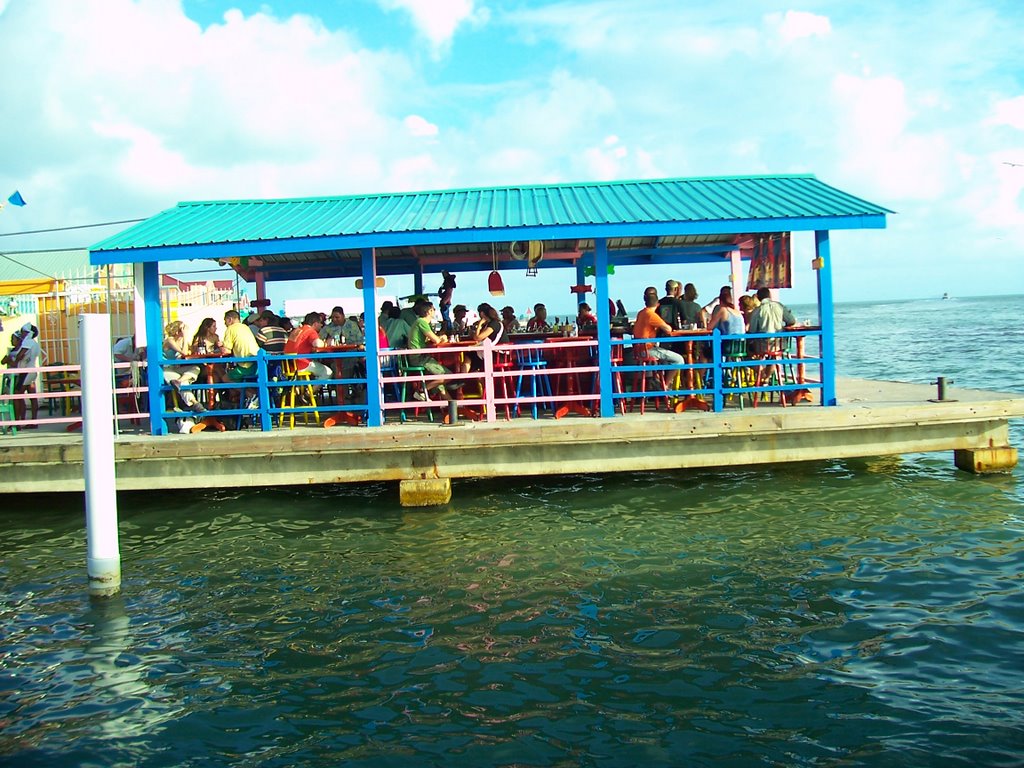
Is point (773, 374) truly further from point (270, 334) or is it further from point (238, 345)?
point (238, 345)

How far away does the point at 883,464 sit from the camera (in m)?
12.0

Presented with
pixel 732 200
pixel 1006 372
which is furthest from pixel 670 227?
pixel 1006 372

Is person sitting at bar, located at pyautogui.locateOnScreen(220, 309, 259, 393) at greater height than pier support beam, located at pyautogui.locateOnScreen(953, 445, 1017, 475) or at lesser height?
→ greater

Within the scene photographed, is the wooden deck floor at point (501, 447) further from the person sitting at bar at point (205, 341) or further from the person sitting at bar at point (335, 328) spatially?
the person sitting at bar at point (335, 328)

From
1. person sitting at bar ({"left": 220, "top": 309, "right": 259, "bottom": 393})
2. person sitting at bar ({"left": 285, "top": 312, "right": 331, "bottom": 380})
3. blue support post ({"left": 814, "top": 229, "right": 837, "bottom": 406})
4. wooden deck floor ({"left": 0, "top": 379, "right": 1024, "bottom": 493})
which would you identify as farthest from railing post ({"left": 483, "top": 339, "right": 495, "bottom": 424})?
blue support post ({"left": 814, "top": 229, "right": 837, "bottom": 406})

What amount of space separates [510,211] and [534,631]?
6174 millimetres

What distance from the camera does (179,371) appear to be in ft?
37.0

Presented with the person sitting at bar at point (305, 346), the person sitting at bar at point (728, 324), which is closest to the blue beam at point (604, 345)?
the person sitting at bar at point (728, 324)

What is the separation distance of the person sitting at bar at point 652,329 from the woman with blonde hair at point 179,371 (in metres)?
5.46

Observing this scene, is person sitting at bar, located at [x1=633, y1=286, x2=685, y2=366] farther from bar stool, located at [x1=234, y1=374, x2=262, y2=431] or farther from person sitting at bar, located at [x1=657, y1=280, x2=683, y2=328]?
bar stool, located at [x1=234, y1=374, x2=262, y2=431]

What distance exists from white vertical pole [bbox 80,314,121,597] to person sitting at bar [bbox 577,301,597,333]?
23.2ft

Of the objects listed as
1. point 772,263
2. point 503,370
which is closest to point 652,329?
point 503,370

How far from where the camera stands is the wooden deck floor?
9.80 meters

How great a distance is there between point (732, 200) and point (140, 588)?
836cm
